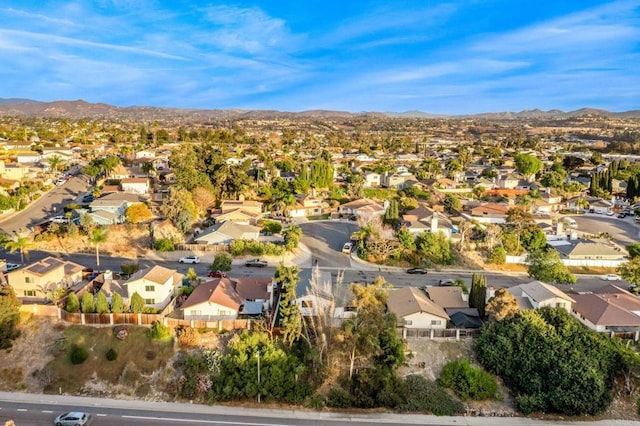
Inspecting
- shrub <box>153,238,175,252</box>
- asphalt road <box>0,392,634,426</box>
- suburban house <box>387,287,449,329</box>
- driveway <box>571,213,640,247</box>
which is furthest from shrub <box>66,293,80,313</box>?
driveway <box>571,213,640,247</box>

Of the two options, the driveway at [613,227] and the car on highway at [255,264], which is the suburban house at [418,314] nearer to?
the car on highway at [255,264]

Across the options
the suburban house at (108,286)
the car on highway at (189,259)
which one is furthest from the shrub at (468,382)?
the car on highway at (189,259)

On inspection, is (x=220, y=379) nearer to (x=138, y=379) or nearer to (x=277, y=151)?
(x=138, y=379)

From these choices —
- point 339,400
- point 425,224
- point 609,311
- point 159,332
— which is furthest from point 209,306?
point 425,224

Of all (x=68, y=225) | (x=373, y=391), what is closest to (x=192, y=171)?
(x=68, y=225)

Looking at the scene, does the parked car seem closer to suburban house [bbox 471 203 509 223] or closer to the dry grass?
the dry grass

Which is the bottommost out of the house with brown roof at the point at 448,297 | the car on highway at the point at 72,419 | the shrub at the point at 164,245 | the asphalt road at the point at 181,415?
the asphalt road at the point at 181,415

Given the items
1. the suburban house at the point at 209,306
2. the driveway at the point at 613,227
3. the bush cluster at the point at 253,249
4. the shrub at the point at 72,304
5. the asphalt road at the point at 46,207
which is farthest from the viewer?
the driveway at the point at 613,227
